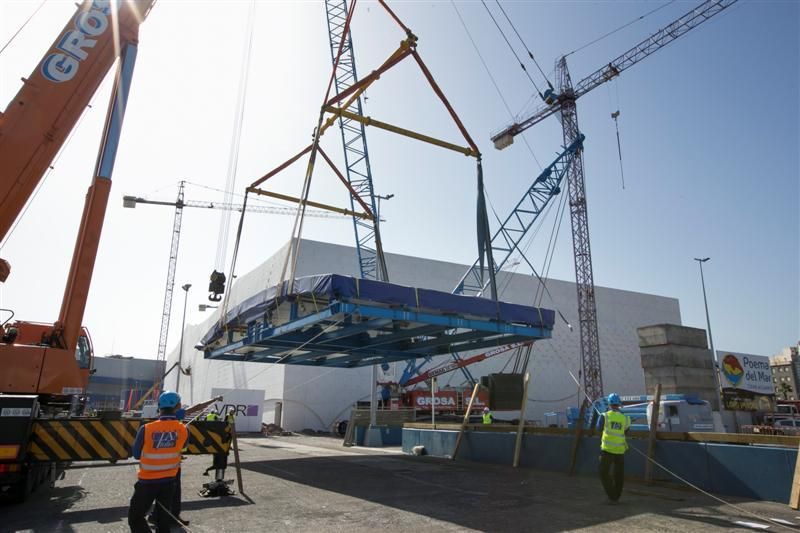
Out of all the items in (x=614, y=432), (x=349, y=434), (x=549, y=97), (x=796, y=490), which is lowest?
(x=349, y=434)

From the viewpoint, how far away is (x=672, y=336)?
105 feet

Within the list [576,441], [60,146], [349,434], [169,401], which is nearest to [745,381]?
[349,434]

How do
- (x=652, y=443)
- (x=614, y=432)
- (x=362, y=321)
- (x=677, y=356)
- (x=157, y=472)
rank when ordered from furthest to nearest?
(x=677, y=356), (x=362, y=321), (x=652, y=443), (x=614, y=432), (x=157, y=472)

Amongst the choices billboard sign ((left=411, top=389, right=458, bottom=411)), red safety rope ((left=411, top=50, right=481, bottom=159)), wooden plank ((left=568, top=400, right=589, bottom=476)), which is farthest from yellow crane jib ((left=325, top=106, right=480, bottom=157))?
billboard sign ((left=411, top=389, right=458, bottom=411))

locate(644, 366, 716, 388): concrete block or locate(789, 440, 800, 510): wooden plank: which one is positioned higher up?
locate(644, 366, 716, 388): concrete block

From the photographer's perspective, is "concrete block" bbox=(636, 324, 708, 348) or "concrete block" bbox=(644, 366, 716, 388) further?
"concrete block" bbox=(636, 324, 708, 348)

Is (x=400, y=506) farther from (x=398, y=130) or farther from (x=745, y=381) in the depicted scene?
(x=745, y=381)

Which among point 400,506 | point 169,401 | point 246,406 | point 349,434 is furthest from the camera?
point 246,406

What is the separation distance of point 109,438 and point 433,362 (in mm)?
35656

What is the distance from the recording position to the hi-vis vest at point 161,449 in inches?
198

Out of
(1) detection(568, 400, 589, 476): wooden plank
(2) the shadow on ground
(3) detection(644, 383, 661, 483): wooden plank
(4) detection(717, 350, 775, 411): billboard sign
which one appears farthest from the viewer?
(4) detection(717, 350, 775, 411): billboard sign

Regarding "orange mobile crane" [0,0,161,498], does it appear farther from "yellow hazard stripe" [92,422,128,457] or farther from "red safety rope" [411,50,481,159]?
"red safety rope" [411,50,481,159]

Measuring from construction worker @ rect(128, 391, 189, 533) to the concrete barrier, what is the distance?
9.23 m

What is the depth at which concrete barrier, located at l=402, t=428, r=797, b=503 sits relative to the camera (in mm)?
8602
